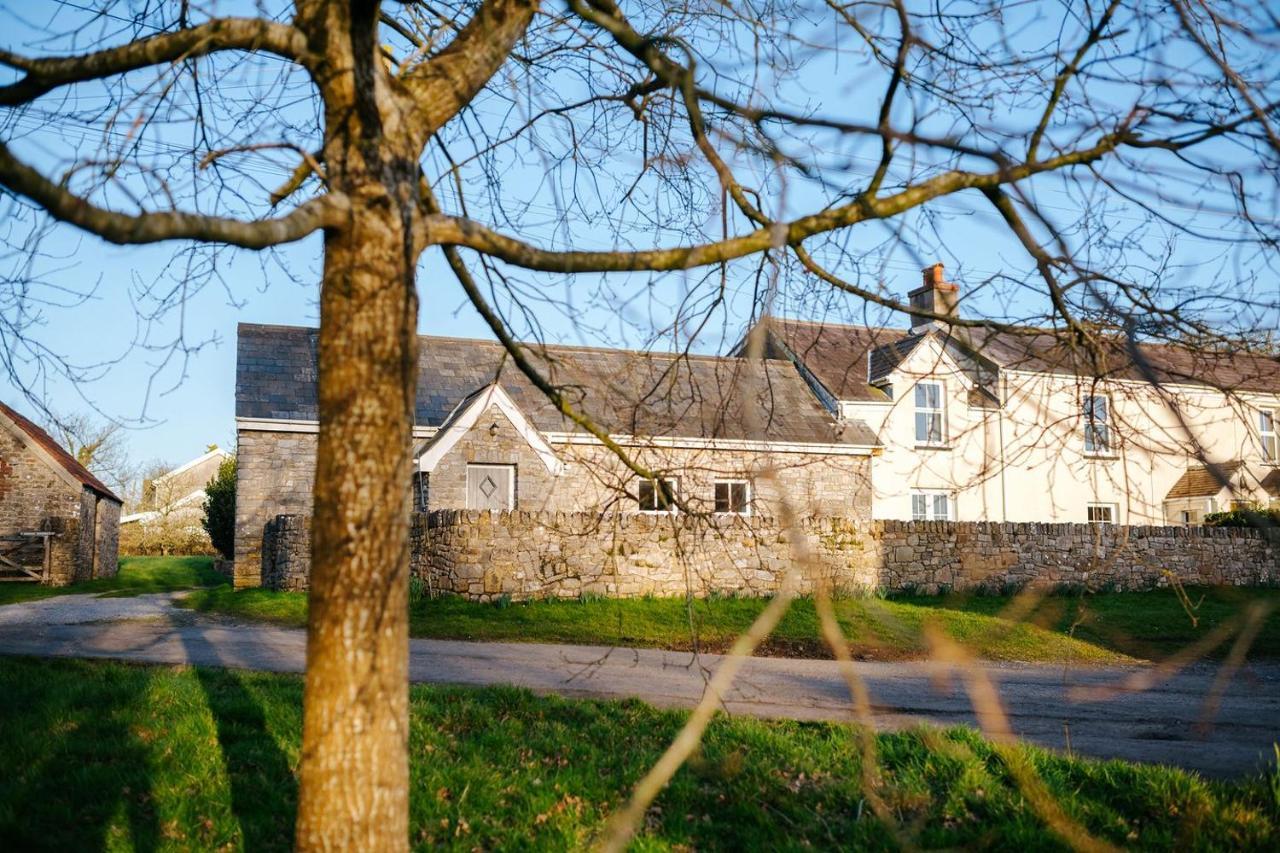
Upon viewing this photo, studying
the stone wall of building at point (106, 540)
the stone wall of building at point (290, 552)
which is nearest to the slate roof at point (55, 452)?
the stone wall of building at point (106, 540)

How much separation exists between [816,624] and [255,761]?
11.2 m

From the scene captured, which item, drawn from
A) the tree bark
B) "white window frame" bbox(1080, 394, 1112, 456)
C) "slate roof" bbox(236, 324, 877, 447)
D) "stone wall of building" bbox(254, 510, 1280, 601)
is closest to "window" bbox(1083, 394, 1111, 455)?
"white window frame" bbox(1080, 394, 1112, 456)

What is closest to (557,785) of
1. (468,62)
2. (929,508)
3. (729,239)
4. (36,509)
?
(729,239)

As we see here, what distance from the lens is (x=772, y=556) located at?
63.7 feet

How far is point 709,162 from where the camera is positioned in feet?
16.2

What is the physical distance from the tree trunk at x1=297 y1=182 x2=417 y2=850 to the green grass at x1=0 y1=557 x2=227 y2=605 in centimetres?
2143

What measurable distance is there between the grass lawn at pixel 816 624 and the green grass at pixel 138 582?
6.82 m

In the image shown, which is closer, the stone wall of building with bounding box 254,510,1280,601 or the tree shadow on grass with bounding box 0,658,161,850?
the tree shadow on grass with bounding box 0,658,161,850

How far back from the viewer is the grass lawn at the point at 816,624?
14805mm

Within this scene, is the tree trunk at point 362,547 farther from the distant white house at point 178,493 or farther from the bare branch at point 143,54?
the distant white house at point 178,493

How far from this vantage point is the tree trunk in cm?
322

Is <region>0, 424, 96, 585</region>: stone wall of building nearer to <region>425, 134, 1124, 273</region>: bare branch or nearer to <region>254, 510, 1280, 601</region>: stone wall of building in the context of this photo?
<region>254, 510, 1280, 601</region>: stone wall of building

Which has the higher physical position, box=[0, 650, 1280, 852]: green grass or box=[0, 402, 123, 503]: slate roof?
box=[0, 402, 123, 503]: slate roof

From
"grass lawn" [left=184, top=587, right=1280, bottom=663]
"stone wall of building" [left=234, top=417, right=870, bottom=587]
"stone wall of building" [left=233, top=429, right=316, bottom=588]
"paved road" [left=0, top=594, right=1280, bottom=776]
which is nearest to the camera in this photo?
"paved road" [left=0, top=594, right=1280, bottom=776]
